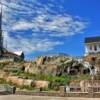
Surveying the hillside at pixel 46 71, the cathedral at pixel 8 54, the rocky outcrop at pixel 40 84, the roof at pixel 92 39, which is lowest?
the rocky outcrop at pixel 40 84

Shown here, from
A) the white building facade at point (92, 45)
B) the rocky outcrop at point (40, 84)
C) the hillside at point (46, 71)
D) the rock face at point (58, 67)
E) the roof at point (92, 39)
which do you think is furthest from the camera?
the roof at point (92, 39)

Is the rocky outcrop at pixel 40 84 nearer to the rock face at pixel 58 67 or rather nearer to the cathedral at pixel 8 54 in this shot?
the rock face at pixel 58 67

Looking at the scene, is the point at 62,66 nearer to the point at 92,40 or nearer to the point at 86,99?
the point at 86,99

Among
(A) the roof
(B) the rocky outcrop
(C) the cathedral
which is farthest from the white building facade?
(B) the rocky outcrop

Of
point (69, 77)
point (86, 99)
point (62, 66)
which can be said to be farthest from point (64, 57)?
point (86, 99)

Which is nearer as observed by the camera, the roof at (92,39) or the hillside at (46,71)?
the hillside at (46,71)

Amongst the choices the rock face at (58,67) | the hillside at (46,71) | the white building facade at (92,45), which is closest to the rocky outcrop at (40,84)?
the hillside at (46,71)

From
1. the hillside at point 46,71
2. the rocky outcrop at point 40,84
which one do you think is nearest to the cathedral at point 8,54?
the hillside at point 46,71

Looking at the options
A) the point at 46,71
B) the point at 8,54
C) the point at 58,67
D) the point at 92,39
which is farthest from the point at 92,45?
the point at 46,71

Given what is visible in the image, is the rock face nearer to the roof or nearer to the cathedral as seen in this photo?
the cathedral

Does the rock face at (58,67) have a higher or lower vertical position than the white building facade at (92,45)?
lower

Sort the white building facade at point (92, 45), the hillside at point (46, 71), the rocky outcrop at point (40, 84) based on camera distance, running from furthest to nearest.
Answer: the white building facade at point (92, 45) → the hillside at point (46, 71) → the rocky outcrop at point (40, 84)

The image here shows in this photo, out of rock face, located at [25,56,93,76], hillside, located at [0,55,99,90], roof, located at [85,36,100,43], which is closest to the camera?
hillside, located at [0,55,99,90]

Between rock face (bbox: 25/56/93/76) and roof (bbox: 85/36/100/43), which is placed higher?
roof (bbox: 85/36/100/43)
